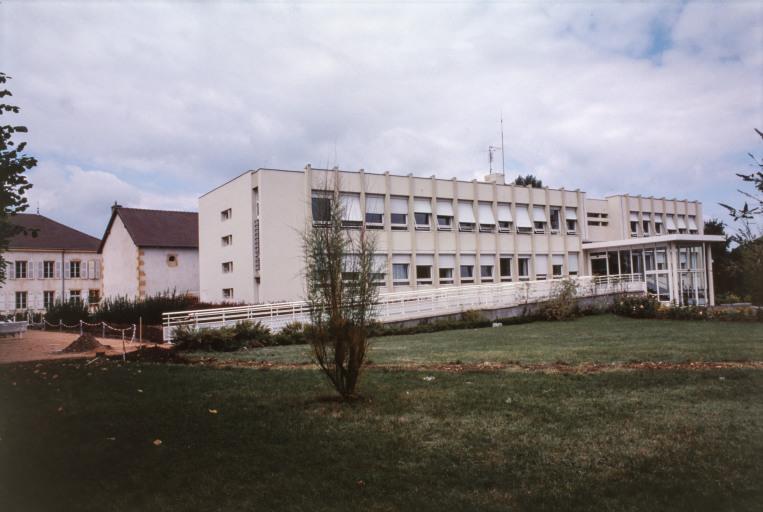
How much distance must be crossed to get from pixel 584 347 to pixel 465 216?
23.6m

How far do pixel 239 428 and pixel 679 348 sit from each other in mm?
11376

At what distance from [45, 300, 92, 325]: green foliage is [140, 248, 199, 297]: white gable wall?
7.41m

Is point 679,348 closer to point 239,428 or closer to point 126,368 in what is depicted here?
point 239,428

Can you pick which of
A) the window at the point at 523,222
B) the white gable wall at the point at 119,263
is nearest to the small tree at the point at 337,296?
the window at the point at 523,222

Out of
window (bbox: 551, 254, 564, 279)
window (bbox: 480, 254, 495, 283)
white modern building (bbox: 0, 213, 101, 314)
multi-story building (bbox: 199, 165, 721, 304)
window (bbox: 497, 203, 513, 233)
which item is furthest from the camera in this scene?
white modern building (bbox: 0, 213, 101, 314)

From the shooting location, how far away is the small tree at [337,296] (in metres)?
8.30

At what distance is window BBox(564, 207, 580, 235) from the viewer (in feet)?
143

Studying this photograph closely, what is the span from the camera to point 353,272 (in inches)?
336

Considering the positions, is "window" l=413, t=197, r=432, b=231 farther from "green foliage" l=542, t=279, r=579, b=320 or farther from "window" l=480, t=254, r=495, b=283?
"green foliage" l=542, t=279, r=579, b=320

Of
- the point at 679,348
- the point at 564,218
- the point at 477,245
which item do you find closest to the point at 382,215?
the point at 477,245

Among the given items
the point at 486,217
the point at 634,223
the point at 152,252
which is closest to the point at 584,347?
the point at 486,217

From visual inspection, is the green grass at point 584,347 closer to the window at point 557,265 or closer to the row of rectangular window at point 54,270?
the window at point 557,265

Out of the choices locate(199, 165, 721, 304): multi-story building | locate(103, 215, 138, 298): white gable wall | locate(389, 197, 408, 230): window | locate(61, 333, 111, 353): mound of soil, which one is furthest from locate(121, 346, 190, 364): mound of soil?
locate(103, 215, 138, 298): white gable wall

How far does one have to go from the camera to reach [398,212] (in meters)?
35.8
